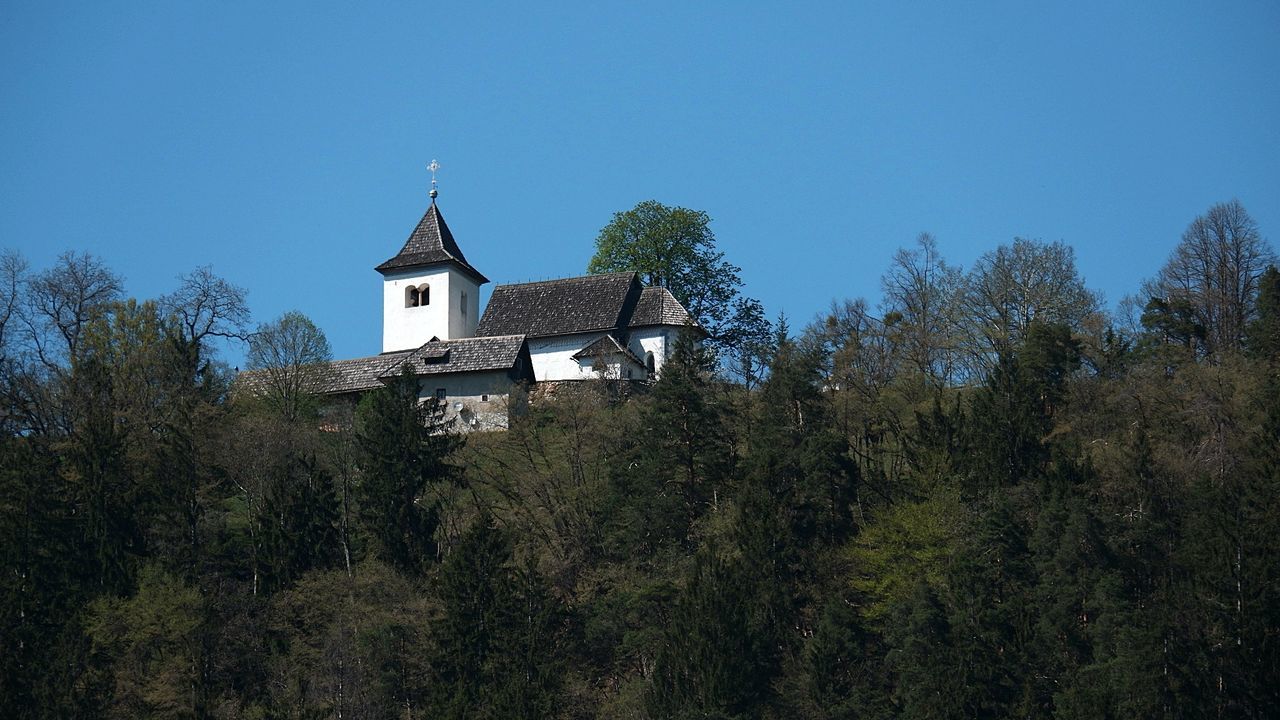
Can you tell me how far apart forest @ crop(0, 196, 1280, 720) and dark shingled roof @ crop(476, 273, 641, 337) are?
1243 centimetres

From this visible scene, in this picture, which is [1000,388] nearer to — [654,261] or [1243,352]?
[1243,352]

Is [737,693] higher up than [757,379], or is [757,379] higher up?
[757,379]

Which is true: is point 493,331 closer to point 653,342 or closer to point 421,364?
point 421,364

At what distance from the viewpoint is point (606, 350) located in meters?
70.8

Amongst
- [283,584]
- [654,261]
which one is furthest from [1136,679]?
[654,261]

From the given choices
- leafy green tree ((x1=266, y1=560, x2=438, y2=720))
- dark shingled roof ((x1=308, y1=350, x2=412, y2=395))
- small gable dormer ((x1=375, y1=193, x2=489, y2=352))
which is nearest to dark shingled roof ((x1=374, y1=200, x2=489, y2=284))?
small gable dormer ((x1=375, y1=193, x2=489, y2=352))

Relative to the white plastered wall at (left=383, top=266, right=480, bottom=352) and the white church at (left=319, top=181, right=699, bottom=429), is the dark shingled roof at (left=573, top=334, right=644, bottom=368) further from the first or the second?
the white plastered wall at (left=383, top=266, right=480, bottom=352)

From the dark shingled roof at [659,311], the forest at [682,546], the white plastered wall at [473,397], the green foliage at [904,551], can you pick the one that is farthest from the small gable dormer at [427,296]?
the green foliage at [904,551]

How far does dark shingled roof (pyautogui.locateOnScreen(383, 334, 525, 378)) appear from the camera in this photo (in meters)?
69.6

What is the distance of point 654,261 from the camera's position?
81.6 m

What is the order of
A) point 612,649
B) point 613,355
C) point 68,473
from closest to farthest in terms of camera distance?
point 612,649 < point 68,473 < point 613,355

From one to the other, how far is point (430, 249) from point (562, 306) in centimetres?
755

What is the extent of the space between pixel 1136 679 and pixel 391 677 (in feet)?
64.2

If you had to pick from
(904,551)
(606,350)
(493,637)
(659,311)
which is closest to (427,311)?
(606,350)
